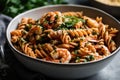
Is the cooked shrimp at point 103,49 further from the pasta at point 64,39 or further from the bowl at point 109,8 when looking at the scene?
the bowl at point 109,8

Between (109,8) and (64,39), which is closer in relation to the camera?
(64,39)

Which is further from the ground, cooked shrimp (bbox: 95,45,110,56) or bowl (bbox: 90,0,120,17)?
bowl (bbox: 90,0,120,17)

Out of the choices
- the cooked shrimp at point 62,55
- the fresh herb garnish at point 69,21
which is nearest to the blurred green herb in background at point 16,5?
the fresh herb garnish at point 69,21

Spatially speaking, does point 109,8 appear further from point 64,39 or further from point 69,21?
point 64,39

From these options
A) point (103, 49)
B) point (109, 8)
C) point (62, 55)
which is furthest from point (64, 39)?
point (109, 8)

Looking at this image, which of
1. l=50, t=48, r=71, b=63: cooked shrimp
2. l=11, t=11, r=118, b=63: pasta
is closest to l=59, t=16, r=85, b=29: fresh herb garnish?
l=11, t=11, r=118, b=63: pasta

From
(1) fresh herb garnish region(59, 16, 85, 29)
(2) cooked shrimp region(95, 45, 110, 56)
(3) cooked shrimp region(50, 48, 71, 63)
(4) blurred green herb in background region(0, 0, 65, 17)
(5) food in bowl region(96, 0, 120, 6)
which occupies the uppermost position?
(5) food in bowl region(96, 0, 120, 6)

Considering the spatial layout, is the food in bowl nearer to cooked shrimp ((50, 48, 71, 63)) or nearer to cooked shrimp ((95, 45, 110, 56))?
cooked shrimp ((95, 45, 110, 56))

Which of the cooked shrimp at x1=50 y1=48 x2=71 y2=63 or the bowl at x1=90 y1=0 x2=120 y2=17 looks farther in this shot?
the bowl at x1=90 y1=0 x2=120 y2=17
